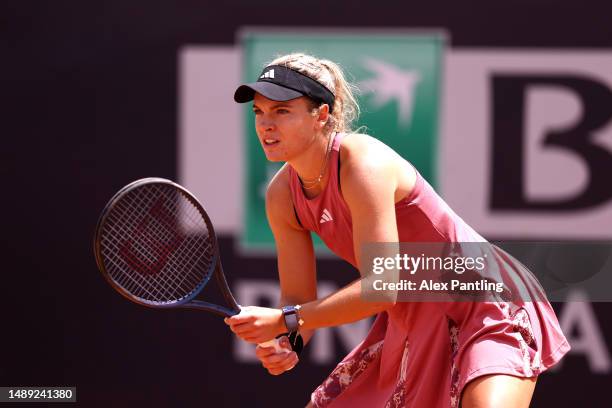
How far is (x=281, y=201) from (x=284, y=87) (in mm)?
371

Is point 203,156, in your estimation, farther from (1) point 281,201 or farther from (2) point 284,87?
(2) point 284,87

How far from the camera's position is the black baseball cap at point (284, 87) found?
2596mm

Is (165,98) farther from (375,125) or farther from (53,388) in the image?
(53,388)

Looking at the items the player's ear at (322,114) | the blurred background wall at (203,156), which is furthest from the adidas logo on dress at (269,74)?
the blurred background wall at (203,156)

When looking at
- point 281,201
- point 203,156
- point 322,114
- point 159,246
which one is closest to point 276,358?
point 281,201

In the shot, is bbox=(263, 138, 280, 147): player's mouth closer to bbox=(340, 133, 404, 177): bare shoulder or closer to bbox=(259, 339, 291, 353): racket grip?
bbox=(340, 133, 404, 177): bare shoulder

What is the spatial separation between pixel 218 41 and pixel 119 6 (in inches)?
19.0

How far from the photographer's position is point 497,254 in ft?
9.25

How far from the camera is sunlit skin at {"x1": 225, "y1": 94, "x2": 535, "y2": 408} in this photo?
2.53 m

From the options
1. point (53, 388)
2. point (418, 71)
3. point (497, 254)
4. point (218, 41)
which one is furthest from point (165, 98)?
point (497, 254)

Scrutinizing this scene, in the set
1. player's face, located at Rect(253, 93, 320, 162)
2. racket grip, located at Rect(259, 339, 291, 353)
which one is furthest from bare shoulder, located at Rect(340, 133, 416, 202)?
racket grip, located at Rect(259, 339, 291, 353)

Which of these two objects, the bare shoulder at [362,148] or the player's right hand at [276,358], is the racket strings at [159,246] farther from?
the bare shoulder at [362,148]

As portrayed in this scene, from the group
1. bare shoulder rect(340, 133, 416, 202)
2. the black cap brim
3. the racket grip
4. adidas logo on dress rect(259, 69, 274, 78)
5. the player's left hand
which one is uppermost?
adidas logo on dress rect(259, 69, 274, 78)

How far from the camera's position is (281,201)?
9.36 ft
